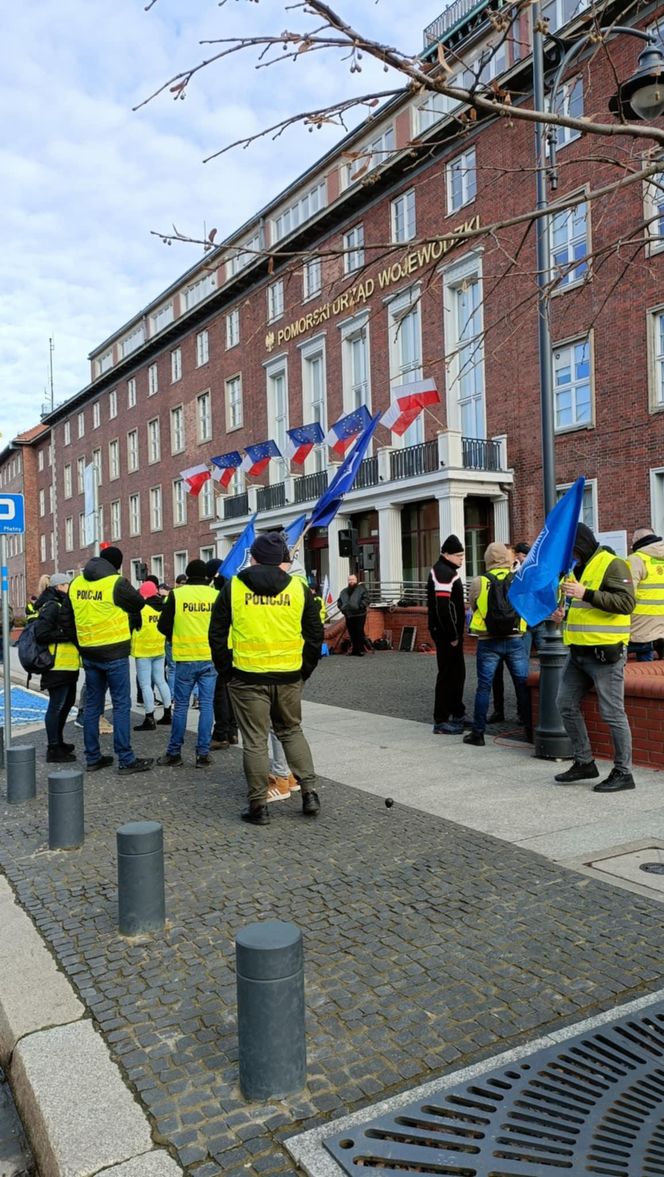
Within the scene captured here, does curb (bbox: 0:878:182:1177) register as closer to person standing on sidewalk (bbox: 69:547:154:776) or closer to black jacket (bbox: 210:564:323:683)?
black jacket (bbox: 210:564:323:683)

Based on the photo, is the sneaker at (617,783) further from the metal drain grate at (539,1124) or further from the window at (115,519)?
the window at (115,519)

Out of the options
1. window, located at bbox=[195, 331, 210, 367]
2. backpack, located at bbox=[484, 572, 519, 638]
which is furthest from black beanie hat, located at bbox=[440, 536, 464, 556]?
window, located at bbox=[195, 331, 210, 367]

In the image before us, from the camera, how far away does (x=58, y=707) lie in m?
8.09

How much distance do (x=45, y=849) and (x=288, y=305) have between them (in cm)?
2724

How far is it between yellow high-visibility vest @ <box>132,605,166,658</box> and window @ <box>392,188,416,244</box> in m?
17.7

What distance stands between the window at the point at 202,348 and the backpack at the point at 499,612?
30.0 metres

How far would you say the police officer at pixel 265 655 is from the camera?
5.66 meters

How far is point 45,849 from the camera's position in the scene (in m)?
5.28

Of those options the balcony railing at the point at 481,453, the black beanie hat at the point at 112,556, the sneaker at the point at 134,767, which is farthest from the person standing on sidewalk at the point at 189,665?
the balcony railing at the point at 481,453

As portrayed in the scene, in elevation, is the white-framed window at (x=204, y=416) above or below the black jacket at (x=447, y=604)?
above

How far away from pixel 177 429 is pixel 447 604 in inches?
1233

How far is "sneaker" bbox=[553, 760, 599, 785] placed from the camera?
21.0 feet

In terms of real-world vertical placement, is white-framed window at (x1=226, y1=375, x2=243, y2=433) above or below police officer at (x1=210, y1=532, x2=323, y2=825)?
above

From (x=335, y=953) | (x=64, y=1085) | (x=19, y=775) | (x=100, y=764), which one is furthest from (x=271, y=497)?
(x=64, y=1085)
